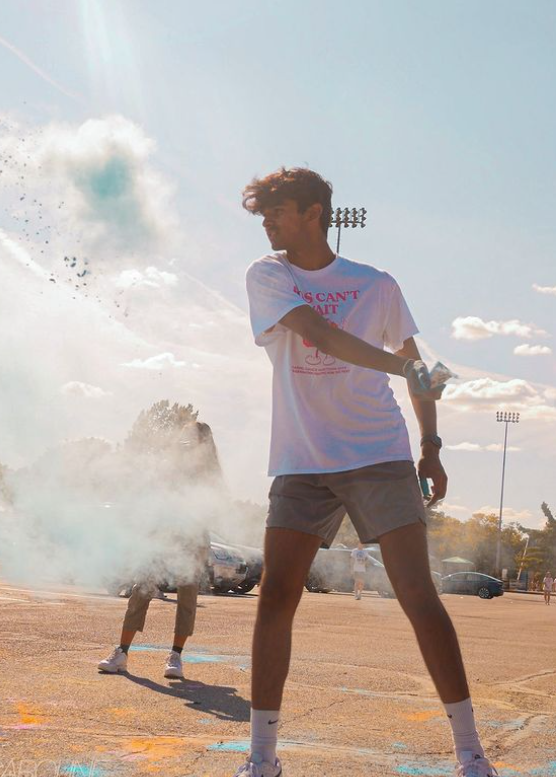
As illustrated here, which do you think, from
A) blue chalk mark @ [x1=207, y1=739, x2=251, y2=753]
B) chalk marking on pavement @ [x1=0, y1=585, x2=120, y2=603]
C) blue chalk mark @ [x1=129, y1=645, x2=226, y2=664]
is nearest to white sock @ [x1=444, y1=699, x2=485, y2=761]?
blue chalk mark @ [x1=207, y1=739, x2=251, y2=753]

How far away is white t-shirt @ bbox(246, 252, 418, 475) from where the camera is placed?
3141mm

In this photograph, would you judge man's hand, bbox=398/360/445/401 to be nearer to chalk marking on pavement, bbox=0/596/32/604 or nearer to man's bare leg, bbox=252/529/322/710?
man's bare leg, bbox=252/529/322/710

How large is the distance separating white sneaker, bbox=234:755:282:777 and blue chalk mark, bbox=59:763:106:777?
0.55 m

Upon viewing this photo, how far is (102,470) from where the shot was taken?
447 inches

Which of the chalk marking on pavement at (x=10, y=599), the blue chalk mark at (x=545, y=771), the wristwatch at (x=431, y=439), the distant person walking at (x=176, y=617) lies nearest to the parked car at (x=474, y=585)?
the chalk marking on pavement at (x=10, y=599)

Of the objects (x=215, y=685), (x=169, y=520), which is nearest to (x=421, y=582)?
(x=215, y=685)

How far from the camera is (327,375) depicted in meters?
3.21

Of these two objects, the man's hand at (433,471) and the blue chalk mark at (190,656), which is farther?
the blue chalk mark at (190,656)

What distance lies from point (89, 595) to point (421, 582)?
12448 millimetres

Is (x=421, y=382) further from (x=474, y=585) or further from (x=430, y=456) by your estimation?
(x=474, y=585)

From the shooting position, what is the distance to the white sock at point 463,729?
2855mm

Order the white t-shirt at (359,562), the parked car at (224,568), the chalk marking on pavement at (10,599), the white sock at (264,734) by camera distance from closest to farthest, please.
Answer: the white sock at (264,734) → the chalk marking on pavement at (10,599) → the parked car at (224,568) → the white t-shirt at (359,562)

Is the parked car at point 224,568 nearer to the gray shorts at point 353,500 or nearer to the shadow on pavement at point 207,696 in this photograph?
the shadow on pavement at point 207,696

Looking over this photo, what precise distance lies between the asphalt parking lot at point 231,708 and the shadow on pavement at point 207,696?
0.03ft
